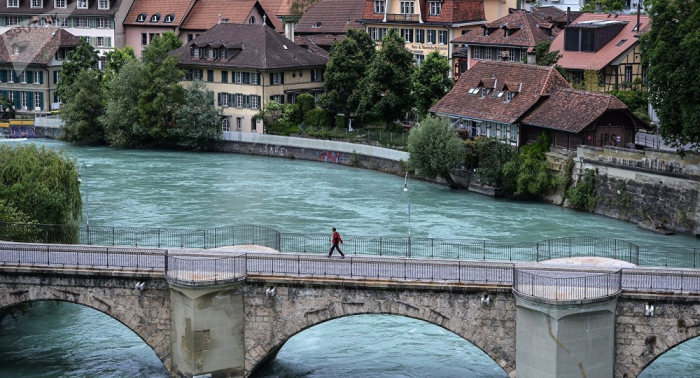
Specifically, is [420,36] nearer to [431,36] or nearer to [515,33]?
[431,36]

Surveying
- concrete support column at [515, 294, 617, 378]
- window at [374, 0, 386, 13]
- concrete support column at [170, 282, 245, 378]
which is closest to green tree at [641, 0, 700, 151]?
concrete support column at [515, 294, 617, 378]

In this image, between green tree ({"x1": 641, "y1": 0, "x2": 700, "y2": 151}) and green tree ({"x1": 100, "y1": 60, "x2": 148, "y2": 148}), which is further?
green tree ({"x1": 100, "y1": 60, "x2": 148, "y2": 148})

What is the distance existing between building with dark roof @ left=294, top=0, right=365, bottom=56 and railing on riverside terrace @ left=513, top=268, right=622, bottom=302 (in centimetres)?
8106

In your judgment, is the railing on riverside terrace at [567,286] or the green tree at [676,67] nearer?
the railing on riverside terrace at [567,286]

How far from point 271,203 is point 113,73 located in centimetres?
3879

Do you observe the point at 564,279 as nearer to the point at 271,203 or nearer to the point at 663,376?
the point at 663,376

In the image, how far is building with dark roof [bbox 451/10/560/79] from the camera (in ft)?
346

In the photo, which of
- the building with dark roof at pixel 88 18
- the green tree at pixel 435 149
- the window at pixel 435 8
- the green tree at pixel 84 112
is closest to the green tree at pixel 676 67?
the green tree at pixel 435 149

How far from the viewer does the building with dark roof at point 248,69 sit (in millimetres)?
111375

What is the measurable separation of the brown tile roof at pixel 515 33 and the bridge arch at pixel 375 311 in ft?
197

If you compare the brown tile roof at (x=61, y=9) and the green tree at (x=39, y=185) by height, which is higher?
Result: the brown tile roof at (x=61, y=9)

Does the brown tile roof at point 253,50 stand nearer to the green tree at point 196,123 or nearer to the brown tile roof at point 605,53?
the green tree at point 196,123

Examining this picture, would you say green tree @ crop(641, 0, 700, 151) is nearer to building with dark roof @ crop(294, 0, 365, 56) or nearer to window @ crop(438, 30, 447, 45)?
window @ crop(438, 30, 447, 45)

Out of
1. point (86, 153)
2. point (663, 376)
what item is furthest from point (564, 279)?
point (86, 153)
